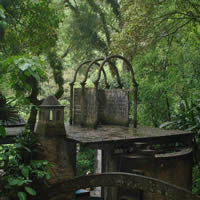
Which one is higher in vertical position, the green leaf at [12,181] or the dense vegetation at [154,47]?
the dense vegetation at [154,47]

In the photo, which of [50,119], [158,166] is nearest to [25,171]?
[50,119]

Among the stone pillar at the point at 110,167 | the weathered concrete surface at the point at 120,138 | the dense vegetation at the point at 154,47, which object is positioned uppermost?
the dense vegetation at the point at 154,47

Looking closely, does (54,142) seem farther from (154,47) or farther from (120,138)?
(154,47)

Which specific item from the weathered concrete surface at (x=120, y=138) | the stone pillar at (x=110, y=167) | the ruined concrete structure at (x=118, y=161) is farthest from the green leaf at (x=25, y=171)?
the stone pillar at (x=110, y=167)

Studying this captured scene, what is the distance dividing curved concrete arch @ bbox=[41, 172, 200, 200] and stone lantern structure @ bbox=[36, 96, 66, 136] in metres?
1.02

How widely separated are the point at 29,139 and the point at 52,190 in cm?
100

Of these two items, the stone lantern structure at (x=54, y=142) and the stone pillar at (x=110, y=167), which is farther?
the stone pillar at (x=110, y=167)

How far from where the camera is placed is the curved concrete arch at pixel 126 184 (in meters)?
4.63

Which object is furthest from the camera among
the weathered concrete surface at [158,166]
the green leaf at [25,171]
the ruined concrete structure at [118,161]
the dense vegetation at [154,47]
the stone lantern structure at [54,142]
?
the dense vegetation at [154,47]

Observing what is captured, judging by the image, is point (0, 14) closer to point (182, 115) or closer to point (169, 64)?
point (182, 115)

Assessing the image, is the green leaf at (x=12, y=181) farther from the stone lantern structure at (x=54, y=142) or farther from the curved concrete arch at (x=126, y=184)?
the stone lantern structure at (x=54, y=142)

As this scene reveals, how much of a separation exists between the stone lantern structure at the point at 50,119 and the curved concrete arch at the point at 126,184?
1.02 m

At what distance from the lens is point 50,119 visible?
600cm

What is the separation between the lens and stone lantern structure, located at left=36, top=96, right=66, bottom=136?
19.4 ft
